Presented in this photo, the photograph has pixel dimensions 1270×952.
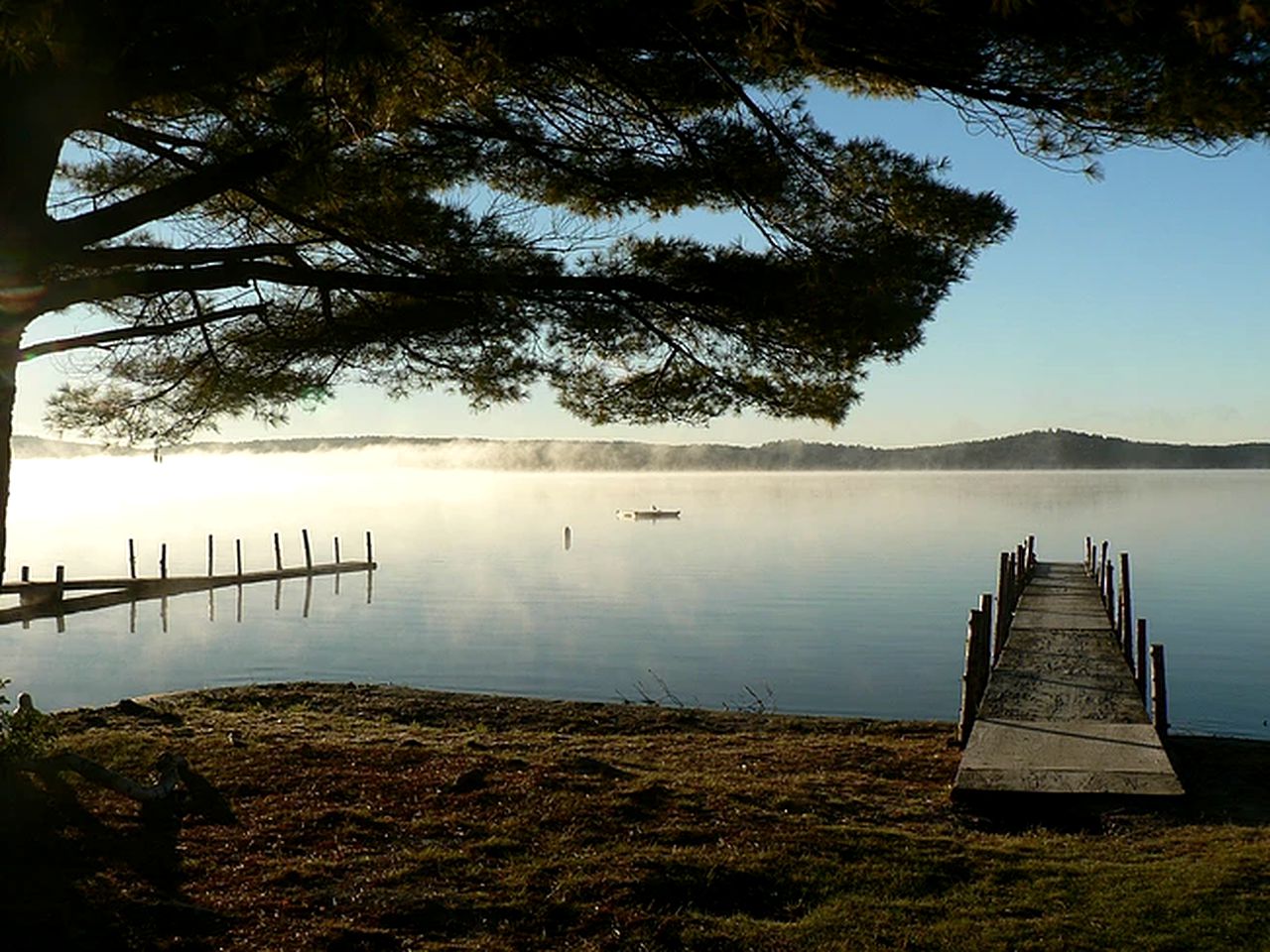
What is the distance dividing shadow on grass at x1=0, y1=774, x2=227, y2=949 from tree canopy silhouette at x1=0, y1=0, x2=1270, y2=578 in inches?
86.5

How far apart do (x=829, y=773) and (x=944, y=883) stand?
413cm

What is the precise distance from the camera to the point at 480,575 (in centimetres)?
6059

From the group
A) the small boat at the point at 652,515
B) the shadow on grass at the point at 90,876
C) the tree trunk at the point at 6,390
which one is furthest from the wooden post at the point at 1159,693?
the small boat at the point at 652,515

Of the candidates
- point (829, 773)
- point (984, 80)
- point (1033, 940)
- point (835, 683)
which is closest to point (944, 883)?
point (1033, 940)

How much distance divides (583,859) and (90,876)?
104 inches

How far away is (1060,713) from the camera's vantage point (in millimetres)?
11367

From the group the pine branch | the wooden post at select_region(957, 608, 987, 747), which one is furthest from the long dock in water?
the pine branch

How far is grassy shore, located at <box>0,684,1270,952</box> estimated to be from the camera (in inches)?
223

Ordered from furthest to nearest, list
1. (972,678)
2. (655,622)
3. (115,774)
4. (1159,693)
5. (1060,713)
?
(655,622)
(1159,693)
(972,678)
(1060,713)
(115,774)

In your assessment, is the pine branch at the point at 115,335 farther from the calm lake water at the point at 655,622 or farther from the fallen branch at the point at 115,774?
the calm lake water at the point at 655,622

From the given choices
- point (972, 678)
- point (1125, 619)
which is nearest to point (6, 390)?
point (972, 678)

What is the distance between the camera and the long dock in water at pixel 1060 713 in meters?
8.92

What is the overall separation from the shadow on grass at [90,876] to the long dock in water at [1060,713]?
18.2 ft

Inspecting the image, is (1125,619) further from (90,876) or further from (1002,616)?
(90,876)
